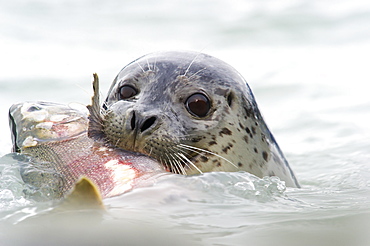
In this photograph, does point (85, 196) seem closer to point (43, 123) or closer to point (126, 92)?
point (43, 123)

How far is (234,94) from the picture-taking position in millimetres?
4062

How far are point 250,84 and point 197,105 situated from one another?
17.3 ft

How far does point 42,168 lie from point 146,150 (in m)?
0.60

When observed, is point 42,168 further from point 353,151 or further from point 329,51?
point 329,51

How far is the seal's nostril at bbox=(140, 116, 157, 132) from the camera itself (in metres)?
3.52

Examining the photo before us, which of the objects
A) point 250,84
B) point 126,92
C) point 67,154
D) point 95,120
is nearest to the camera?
point 67,154

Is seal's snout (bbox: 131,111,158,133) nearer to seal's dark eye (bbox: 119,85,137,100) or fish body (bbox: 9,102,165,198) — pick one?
fish body (bbox: 9,102,165,198)

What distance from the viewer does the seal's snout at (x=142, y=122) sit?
3496 millimetres

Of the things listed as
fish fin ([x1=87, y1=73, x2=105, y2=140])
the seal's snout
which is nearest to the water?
fish fin ([x1=87, y1=73, x2=105, y2=140])

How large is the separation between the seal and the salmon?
0.50 ft

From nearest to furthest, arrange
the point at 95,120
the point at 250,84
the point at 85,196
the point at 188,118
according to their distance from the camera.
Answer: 1. the point at 85,196
2. the point at 95,120
3. the point at 188,118
4. the point at 250,84

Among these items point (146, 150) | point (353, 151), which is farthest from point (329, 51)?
point (146, 150)

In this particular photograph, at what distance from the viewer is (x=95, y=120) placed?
348 cm

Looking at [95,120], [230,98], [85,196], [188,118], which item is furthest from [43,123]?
[85,196]
